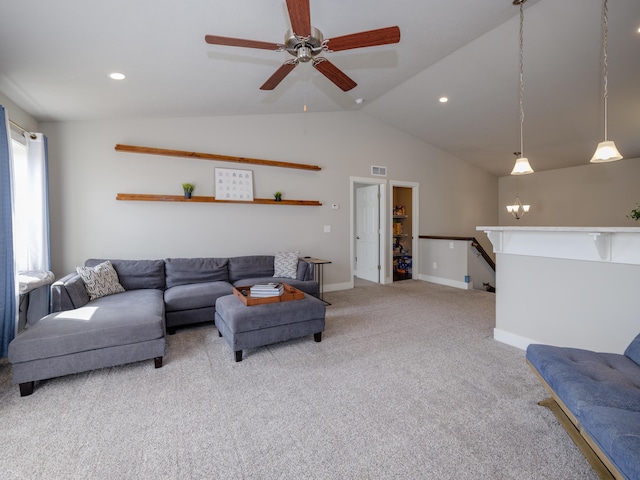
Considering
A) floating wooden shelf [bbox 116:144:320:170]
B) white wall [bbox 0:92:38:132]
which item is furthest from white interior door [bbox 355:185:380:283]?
white wall [bbox 0:92:38:132]

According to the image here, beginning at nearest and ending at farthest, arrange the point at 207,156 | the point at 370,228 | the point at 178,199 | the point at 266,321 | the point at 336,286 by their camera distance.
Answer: the point at 266,321 < the point at 178,199 < the point at 207,156 < the point at 336,286 < the point at 370,228

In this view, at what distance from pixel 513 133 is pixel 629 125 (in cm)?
155

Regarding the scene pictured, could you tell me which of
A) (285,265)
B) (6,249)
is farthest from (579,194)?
(6,249)

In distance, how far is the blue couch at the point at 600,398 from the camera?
1156mm

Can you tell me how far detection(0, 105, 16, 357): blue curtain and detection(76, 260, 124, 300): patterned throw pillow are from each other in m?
0.60

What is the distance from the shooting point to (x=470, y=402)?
204 centimetres

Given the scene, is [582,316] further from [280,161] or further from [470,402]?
[280,161]

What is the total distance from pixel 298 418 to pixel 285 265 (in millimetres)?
2765

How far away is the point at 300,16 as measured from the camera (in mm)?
1758

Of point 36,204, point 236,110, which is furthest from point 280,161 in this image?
point 36,204

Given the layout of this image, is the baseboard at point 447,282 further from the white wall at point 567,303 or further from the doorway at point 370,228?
the white wall at point 567,303

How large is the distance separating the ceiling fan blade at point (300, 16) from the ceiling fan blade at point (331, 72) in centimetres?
30

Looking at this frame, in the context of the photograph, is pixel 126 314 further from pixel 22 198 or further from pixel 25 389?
pixel 22 198

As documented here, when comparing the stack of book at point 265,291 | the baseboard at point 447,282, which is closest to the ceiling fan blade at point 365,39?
the stack of book at point 265,291
